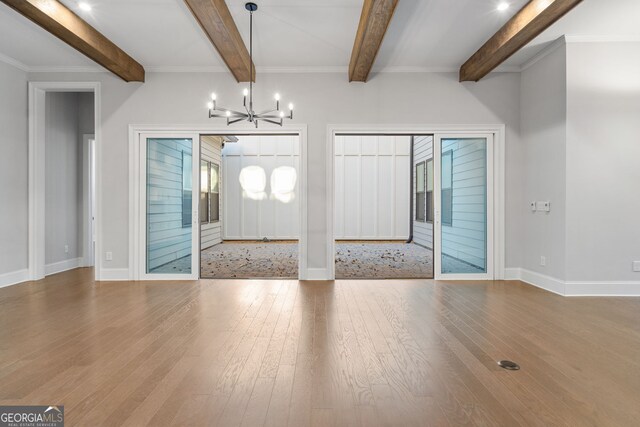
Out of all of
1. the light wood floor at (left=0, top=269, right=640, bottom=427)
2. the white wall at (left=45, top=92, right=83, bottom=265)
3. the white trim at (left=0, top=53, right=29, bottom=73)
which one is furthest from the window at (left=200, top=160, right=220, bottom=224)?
the light wood floor at (left=0, top=269, right=640, bottom=427)

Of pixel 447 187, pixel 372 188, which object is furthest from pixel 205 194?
pixel 447 187

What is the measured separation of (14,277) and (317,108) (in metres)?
4.95

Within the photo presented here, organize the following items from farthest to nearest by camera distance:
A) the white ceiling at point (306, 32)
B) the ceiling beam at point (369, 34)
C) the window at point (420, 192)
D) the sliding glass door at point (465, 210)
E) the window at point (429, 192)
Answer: the window at point (420, 192)
the window at point (429, 192)
the sliding glass door at point (465, 210)
the white ceiling at point (306, 32)
the ceiling beam at point (369, 34)

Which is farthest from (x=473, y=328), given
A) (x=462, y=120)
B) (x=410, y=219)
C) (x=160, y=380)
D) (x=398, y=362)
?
(x=410, y=219)

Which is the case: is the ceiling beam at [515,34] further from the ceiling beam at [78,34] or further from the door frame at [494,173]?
the ceiling beam at [78,34]

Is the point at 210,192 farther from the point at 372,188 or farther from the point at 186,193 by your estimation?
the point at 372,188

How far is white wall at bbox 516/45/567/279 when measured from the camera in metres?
4.46

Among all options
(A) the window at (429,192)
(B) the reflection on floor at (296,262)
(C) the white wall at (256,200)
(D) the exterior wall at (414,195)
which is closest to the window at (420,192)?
(D) the exterior wall at (414,195)

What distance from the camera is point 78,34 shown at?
4027mm

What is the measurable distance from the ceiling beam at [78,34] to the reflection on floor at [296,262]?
9.25 feet

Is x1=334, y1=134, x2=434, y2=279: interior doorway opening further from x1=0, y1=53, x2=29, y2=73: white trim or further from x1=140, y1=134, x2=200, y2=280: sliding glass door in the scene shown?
x1=0, y1=53, x2=29, y2=73: white trim

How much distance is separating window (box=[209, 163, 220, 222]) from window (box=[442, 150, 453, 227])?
6450mm

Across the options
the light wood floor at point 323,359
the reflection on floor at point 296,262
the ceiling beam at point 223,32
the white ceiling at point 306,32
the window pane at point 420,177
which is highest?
the white ceiling at point 306,32

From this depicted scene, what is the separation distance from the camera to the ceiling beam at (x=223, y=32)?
11.4 feet
